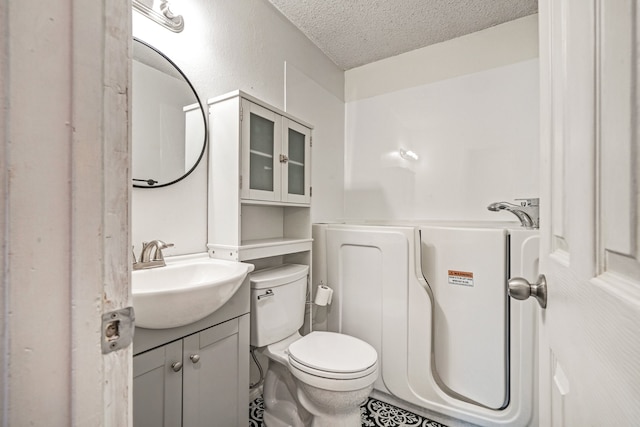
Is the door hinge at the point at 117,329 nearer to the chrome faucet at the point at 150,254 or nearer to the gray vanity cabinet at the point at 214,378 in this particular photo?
the gray vanity cabinet at the point at 214,378

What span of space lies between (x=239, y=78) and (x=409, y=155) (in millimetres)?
1303

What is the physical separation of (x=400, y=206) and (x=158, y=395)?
1817mm

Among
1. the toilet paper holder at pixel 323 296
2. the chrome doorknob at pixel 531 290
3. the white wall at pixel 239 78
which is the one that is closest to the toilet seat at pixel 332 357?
the toilet paper holder at pixel 323 296

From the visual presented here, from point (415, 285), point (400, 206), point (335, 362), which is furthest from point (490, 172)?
point (335, 362)

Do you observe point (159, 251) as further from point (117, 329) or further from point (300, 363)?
point (117, 329)

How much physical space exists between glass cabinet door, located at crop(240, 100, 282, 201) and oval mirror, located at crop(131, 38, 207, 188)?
0.23 meters

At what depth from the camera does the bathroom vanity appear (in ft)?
2.90

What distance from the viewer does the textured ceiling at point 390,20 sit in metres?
1.73

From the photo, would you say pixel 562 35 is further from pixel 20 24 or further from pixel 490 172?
pixel 490 172

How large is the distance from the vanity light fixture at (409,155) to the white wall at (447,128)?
27 mm

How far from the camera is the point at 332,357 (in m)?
1.29

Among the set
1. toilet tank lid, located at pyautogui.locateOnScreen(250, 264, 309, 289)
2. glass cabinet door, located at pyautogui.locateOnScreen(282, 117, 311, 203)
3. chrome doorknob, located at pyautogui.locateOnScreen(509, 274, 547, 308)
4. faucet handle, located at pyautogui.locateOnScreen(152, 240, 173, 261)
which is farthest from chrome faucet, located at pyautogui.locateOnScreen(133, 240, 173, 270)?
chrome doorknob, located at pyautogui.locateOnScreen(509, 274, 547, 308)

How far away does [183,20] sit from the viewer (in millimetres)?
1304

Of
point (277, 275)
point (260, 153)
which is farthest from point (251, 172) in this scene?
point (277, 275)
